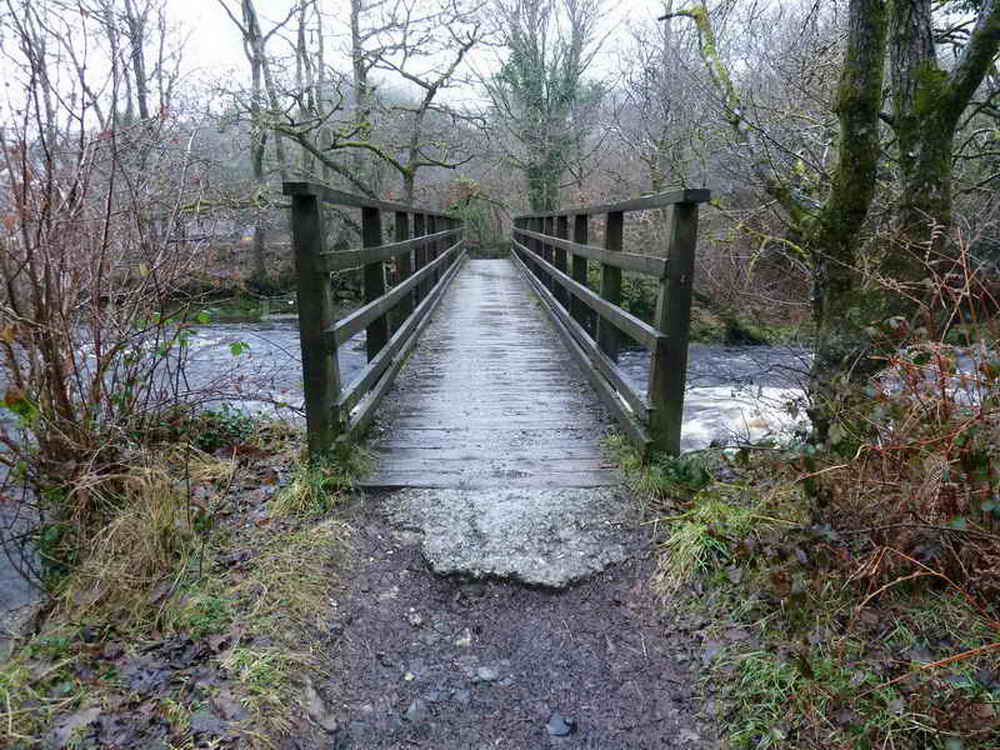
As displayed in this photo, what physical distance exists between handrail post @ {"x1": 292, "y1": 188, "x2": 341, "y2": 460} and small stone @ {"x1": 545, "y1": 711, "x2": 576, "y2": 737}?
1.76 meters

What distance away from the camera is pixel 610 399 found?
4336 millimetres

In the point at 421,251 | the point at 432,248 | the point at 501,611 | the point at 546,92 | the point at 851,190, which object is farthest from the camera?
the point at 546,92

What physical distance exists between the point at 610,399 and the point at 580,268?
7.26 feet

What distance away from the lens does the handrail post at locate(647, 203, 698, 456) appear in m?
3.19

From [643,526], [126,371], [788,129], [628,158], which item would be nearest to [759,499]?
[643,526]

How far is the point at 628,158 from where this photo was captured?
1889cm

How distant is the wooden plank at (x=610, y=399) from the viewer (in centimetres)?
356

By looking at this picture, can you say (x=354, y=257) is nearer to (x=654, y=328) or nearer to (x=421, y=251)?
(x=654, y=328)

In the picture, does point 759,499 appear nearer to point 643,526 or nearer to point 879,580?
point 643,526

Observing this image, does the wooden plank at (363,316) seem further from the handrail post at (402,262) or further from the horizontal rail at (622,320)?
the horizontal rail at (622,320)

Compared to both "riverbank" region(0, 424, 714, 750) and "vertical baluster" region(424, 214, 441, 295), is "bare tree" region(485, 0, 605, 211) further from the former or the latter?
"riverbank" region(0, 424, 714, 750)

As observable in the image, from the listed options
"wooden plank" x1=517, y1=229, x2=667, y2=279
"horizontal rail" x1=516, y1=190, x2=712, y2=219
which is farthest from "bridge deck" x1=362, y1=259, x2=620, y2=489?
"horizontal rail" x1=516, y1=190, x2=712, y2=219

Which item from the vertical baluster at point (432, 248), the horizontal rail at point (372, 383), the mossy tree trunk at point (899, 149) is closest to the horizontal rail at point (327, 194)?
the horizontal rail at point (372, 383)

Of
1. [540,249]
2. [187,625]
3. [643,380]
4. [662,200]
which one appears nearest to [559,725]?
[187,625]
